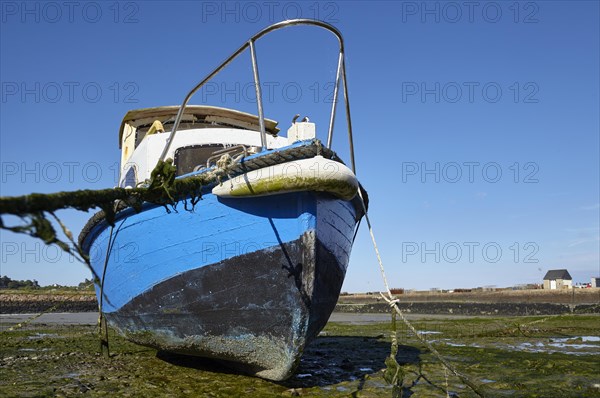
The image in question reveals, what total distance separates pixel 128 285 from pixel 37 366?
2.53 m

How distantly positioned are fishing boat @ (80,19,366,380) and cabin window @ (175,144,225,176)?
676mm

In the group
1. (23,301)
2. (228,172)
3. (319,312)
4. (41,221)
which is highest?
(228,172)

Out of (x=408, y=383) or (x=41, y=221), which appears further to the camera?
(x=408, y=383)

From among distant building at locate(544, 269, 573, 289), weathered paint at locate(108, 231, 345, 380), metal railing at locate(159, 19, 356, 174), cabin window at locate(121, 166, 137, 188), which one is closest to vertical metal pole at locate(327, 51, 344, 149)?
A: metal railing at locate(159, 19, 356, 174)

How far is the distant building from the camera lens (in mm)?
62500

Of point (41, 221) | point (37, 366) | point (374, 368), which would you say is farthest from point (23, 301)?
point (41, 221)

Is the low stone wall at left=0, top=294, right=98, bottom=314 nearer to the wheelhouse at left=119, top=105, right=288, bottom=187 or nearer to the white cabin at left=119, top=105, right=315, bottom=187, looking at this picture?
the wheelhouse at left=119, top=105, right=288, bottom=187

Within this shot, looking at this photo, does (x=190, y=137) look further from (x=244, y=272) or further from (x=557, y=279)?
(x=557, y=279)

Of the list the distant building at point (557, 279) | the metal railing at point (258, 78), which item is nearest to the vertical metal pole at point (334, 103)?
the metal railing at point (258, 78)

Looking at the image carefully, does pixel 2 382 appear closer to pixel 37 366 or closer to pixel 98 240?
pixel 37 366

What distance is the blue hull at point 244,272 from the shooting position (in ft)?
18.5

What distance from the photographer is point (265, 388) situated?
603 cm

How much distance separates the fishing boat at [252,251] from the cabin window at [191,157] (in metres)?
0.68

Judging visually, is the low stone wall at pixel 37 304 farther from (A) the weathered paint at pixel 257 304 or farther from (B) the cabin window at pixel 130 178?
(A) the weathered paint at pixel 257 304
